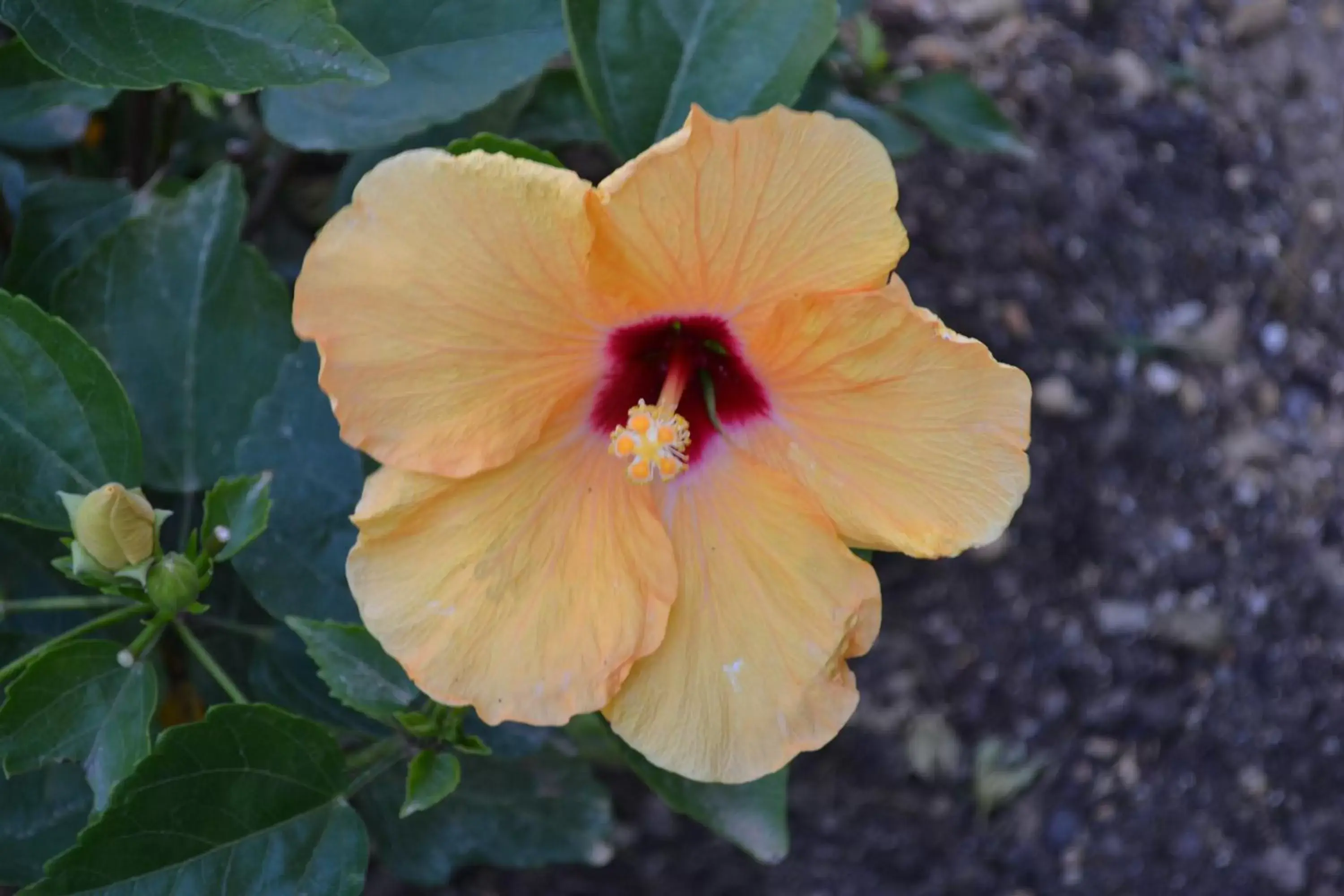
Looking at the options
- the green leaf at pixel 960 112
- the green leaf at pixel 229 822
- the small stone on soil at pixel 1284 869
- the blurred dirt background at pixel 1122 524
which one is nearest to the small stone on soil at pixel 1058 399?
the blurred dirt background at pixel 1122 524

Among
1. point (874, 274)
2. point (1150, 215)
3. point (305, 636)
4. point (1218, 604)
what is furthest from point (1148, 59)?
point (305, 636)

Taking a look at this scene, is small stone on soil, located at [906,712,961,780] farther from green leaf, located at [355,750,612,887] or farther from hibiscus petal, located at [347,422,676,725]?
hibiscus petal, located at [347,422,676,725]

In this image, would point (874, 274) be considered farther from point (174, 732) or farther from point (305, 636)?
point (174, 732)

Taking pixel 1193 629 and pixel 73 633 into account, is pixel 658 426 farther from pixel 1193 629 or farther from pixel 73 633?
pixel 1193 629

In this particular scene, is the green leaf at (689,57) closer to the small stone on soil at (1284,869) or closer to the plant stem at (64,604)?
the plant stem at (64,604)

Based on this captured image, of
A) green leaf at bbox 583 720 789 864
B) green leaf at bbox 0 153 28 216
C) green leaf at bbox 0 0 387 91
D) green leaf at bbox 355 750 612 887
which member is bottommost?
green leaf at bbox 355 750 612 887

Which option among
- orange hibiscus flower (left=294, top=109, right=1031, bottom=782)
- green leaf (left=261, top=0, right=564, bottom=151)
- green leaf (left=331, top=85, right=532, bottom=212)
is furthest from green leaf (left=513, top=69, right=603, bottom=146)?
orange hibiscus flower (left=294, top=109, right=1031, bottom=782)
